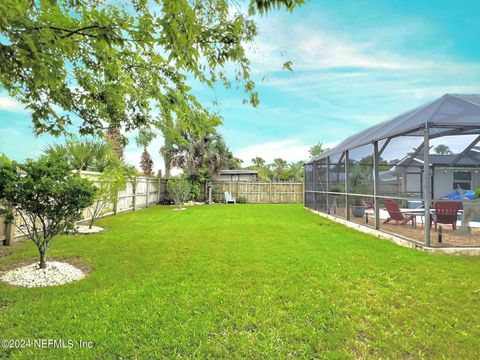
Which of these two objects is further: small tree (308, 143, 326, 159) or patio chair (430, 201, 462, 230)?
small tree (308, 143, 326, 159)

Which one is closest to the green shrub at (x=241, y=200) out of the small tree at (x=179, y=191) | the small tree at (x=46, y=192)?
the small tree at (x=179, y=191)

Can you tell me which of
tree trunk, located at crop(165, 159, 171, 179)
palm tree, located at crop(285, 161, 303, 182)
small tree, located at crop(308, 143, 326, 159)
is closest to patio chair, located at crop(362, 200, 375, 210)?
tree trunk, located at crop(165, 159, 171, 179)

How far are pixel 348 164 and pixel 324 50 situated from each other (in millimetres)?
3748

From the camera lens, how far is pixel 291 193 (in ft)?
66.6

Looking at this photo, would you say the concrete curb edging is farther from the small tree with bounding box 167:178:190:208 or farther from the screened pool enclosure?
the small tree with bounding box 167:178:190:208

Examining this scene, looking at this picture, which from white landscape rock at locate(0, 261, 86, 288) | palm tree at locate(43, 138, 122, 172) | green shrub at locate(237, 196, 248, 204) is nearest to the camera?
white landscape rock at locate(0, 261, 86, 288)

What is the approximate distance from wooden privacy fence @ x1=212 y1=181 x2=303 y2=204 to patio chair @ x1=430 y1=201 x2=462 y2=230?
1356 cm

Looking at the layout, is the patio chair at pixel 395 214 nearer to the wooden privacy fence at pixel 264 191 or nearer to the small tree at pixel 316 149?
the wooden privacy fence at pixel 264 191

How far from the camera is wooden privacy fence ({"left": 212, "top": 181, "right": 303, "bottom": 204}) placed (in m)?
20.2

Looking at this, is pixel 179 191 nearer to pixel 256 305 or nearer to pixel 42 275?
pixel 42 275

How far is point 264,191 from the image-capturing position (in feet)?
66.8

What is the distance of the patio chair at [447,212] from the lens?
632cm

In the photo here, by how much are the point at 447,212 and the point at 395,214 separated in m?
1.21

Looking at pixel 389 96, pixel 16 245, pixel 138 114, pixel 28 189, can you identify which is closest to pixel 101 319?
pixel 28 189
